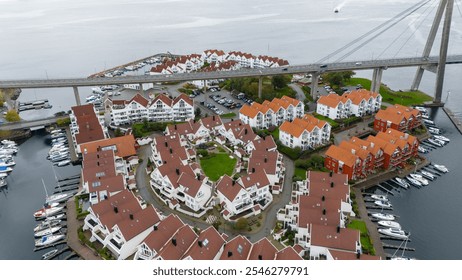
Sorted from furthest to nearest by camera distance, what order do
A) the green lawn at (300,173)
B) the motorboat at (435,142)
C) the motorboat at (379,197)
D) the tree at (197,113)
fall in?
1. the tree at (197,113)
2. the motorboat at (435,142)
3. the green lawn at (300,173)
4. the motorboat at (379,197)

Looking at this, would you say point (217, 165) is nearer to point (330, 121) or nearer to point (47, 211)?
point (47, 211)

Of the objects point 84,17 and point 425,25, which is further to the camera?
point 84,17

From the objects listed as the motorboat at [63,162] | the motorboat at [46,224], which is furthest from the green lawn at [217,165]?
the motorboat at [63,162]

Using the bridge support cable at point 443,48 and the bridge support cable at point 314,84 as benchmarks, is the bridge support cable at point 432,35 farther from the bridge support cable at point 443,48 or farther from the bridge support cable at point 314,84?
the bridge support cable at point 314,84

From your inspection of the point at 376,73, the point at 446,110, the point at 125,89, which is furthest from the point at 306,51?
the point at 125,89

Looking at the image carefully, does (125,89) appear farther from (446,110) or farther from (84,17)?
(84,17)
